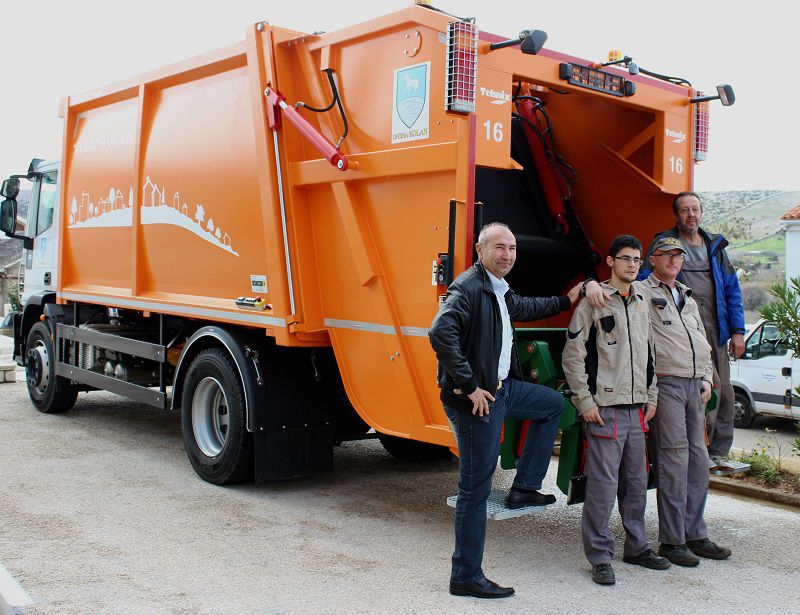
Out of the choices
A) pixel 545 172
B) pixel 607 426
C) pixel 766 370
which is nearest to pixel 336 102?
pixel 545 172

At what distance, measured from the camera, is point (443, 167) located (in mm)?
4621

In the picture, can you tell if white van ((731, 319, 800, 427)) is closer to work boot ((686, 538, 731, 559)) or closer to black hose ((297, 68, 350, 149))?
work boot ((686, 538, 731, 559))

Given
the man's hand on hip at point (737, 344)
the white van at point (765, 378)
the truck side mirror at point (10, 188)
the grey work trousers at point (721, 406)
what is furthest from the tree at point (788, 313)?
the truck side mirror at point (10, 188)

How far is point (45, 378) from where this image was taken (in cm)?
926

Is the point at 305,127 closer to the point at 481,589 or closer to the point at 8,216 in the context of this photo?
the point at 481,589

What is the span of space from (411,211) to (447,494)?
2342 mm

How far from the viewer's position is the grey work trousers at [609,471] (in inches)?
178

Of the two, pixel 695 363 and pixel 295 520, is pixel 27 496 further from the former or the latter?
pixel 695 363

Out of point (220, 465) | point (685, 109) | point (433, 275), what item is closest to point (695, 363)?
point (433, 275)

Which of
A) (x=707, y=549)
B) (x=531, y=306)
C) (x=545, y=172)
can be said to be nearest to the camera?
(x=531, y=306)

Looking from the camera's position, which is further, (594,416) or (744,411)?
(744,411)

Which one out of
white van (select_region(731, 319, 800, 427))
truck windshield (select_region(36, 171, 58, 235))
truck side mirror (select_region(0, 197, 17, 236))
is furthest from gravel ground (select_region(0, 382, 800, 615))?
white van (select_region(731, 319, 800, 427))

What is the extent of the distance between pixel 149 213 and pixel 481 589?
14.5 ft

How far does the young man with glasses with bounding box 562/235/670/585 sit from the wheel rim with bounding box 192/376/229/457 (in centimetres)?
287
